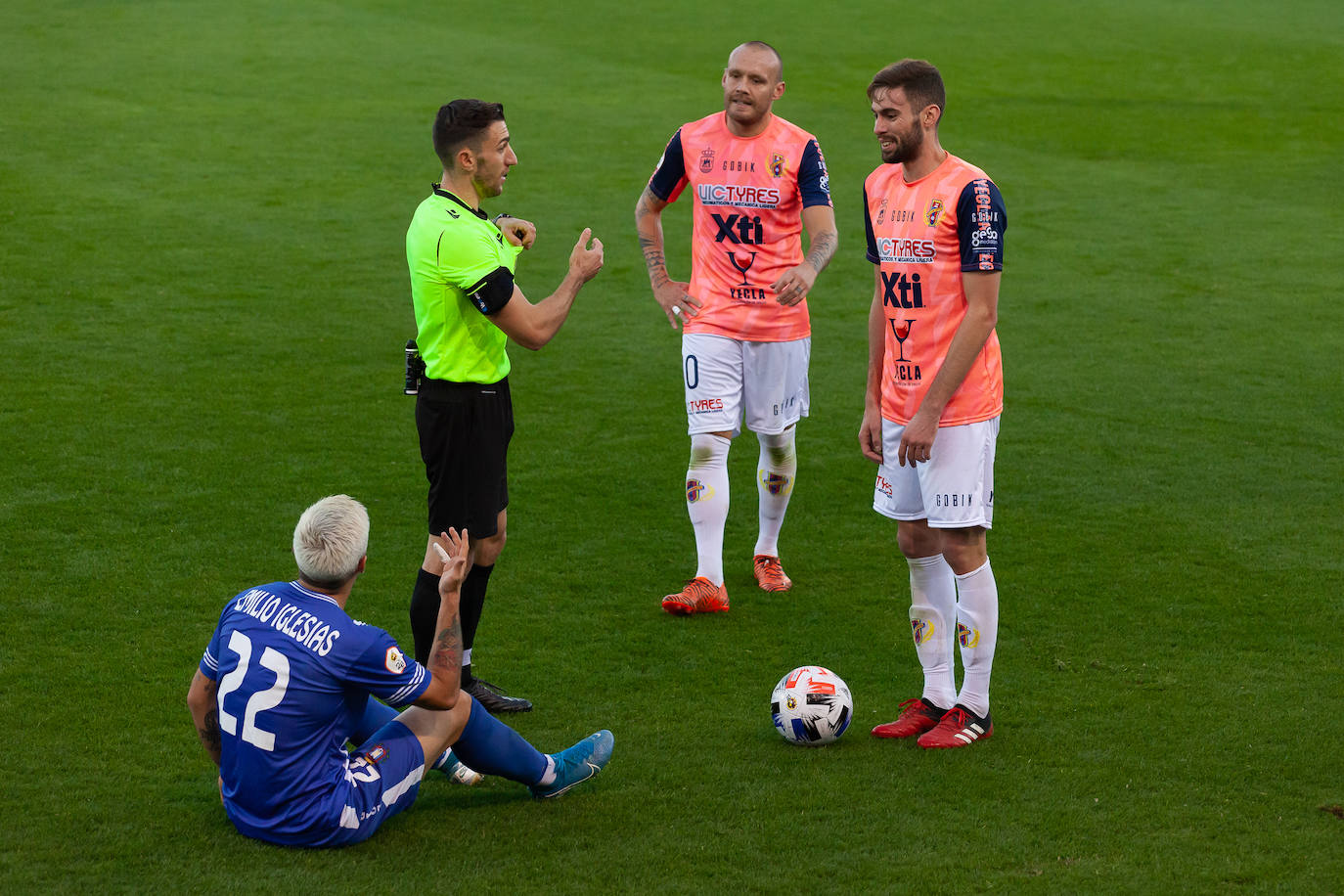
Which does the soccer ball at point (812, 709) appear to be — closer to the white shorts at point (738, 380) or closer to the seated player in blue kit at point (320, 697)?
the seated player in blue kit at point (320, 697)

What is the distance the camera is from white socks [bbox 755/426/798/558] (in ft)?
24.3

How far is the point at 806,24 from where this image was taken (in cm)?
2756

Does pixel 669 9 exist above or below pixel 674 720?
above

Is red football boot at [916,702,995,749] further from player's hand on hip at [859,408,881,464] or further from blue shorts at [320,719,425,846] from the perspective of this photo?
blue shorts at [320,719,425,846]

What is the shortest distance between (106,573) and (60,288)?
6129 mm

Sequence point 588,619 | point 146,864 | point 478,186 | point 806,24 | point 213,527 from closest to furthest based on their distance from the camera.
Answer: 1. point 146,864
2. point 478,186
3. point 588,619
4. point 213,527
5. point 806,24

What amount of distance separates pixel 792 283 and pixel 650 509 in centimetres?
235

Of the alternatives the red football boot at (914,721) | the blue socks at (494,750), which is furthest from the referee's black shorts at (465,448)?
the red football boot at (914,721)

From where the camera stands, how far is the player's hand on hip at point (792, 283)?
6.35 meters

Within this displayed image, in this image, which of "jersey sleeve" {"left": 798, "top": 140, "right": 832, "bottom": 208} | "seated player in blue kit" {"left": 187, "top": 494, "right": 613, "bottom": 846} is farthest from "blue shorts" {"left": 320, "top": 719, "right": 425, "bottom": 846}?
"jersey sleeve" {"left": 798, "top": 140, "right": 832, "bottom": 208}

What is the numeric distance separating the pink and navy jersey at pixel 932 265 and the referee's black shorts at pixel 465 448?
5.14ft

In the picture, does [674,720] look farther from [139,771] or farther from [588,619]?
[139,771]

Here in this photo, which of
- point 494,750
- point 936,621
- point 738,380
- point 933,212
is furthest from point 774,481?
point 494,750

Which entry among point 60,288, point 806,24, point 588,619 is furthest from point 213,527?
point 806,24
